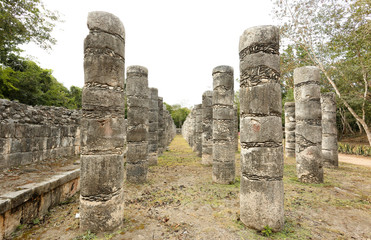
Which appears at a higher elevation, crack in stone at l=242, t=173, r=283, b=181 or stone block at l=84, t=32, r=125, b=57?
stone block at l=84, t=32, r=125, b=57

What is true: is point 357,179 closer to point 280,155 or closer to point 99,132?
point 280,155

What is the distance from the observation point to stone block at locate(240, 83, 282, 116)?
4.18m

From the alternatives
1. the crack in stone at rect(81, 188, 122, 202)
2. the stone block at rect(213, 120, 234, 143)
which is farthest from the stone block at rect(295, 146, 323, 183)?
the crack in stone at rect(81, 188, 122, 202)

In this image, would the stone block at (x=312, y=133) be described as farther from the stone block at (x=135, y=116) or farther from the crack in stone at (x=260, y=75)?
the stone block at (x=135, y=116)

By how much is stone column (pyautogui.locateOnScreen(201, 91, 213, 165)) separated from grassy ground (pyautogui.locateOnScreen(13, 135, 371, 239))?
3525 mm

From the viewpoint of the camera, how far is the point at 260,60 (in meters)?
4.29

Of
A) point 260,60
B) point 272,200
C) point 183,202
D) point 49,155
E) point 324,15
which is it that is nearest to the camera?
point 272,200

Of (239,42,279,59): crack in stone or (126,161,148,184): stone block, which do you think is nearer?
(239,42,279,59): crack in stone

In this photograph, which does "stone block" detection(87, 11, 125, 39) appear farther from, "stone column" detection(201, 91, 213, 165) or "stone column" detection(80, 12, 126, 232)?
"stone column" detection(201, 91, 213, 165)

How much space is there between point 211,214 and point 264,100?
3079mm

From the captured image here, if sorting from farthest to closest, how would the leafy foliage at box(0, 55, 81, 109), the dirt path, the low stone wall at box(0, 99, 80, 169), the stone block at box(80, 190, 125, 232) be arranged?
the leafy foliage at box(0, 55, 81, 109), the dirt path, the low stone wall at box(0, 99, 80, 169), the stone block at box(80, 190, 125, 232)

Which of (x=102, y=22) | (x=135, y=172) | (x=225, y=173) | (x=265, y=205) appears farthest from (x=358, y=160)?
(x=102, y=22)

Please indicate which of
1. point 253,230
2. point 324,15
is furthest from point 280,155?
point 324,15

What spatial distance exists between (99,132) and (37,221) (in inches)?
105
